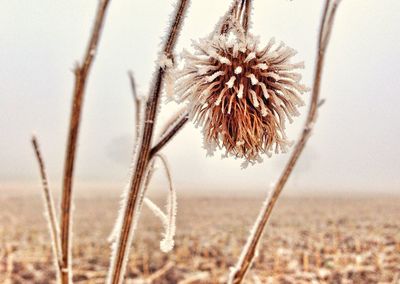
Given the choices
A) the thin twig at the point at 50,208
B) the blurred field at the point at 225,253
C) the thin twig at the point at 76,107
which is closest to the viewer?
the thin twig at the point at 76,107

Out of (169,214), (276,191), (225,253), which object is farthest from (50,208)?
(225,253)

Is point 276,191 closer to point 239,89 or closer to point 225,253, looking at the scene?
point 239,89

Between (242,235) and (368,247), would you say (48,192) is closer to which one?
(368,247)

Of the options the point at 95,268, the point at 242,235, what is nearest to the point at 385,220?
the point at 242,235

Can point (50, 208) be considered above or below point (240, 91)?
below

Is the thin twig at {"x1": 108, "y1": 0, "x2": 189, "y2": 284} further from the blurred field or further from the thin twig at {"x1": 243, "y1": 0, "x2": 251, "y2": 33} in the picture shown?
the blurred field

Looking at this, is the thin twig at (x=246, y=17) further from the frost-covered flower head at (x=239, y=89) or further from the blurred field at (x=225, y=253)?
the blurred field at (x=225, y=253)

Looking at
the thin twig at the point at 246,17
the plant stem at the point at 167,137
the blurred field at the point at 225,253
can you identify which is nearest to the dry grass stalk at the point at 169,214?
the plant stem at the point at 167,137

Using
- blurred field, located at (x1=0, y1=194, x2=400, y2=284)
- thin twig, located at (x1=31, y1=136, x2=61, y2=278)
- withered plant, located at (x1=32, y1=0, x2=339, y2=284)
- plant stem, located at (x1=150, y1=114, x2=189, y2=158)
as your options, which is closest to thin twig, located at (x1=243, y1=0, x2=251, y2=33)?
withered plant, located at (x1=32, y1=0, x2=339, y2=284)
